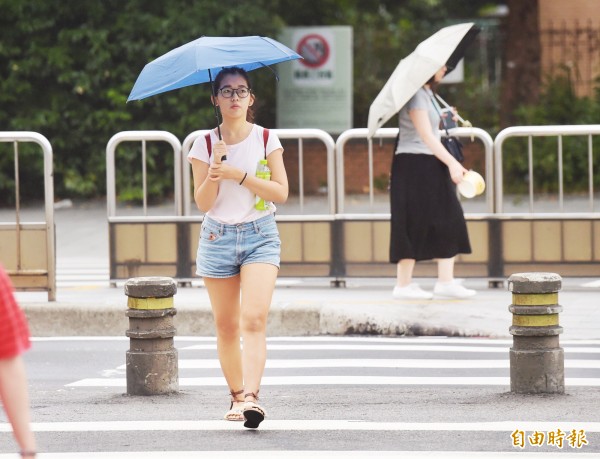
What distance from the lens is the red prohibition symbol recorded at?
23.1m

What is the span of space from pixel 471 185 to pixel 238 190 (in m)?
4.19

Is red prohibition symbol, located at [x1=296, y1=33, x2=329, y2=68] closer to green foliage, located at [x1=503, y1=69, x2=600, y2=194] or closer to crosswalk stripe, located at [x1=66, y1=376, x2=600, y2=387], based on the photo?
green foliage, located at [x1=503, y1=69, x2=600, y2=194]

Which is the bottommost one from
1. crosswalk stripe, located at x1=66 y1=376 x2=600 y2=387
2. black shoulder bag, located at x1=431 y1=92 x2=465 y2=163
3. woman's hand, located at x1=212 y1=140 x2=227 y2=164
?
crosswalk stripe, located at x1=66 y1=376 x2=600 y2=387

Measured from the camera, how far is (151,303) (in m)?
8.12

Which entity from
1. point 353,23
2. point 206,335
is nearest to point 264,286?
point 206,335

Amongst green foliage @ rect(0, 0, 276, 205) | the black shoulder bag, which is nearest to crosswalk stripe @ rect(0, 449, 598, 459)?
the black shoulder bag

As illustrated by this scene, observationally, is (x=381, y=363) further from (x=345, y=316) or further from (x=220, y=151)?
(x=220, y=151)

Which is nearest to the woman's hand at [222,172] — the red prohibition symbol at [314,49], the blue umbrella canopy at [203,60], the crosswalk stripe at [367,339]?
the blue umbrella canopy at [203,60]

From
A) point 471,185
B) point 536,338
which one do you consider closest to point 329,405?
point 536,338

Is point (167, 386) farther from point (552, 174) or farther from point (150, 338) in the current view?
point (552, 174)

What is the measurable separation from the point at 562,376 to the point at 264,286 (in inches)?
76.9

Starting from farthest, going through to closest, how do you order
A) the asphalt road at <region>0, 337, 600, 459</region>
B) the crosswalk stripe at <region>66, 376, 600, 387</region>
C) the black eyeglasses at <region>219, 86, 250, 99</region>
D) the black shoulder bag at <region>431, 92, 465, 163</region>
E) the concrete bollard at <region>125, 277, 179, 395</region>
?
the black shoulder bag at <region>431, 92, 465, 163</region> → the crosswalk stripe at <region>66, 376, 600, 387</region> → the concrete bollard at <region>125, 277, 179, 395</region> → the black eyeglasses at <region>219, 86, 250, 99</region> → the asphalt road at <region>0, 337, 600, 459</region>

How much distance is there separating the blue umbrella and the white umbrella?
12.8 feet

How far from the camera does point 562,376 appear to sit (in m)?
7.96
